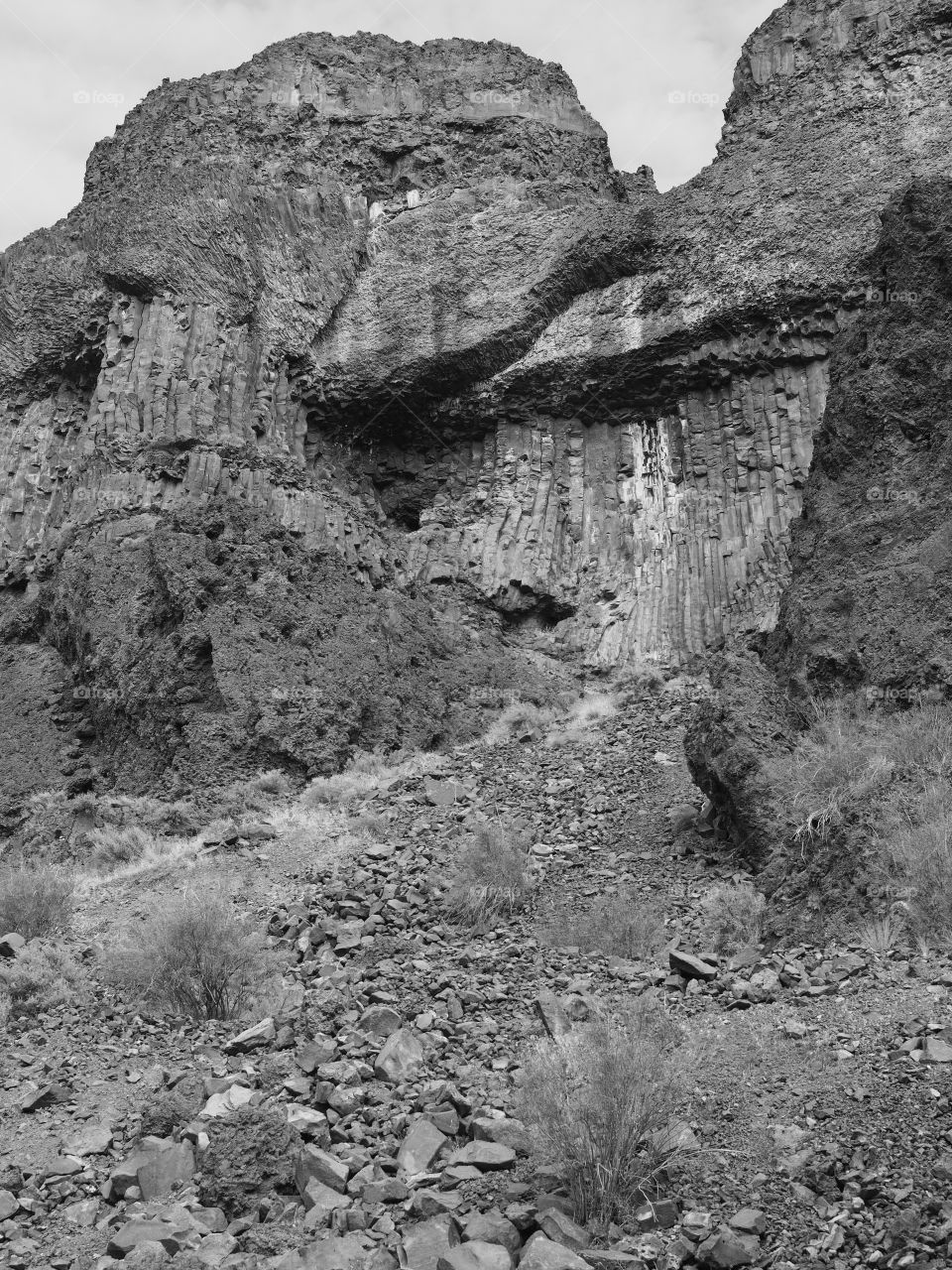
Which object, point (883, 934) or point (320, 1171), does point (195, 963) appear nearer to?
point (320, 1171)

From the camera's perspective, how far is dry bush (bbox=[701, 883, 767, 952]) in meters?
10.6

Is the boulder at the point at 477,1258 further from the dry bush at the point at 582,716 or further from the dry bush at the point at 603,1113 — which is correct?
the dry bush at the point at 582,716

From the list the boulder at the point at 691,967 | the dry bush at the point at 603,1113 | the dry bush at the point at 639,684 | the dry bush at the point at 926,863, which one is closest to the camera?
the dry bush at the point at 603,1113

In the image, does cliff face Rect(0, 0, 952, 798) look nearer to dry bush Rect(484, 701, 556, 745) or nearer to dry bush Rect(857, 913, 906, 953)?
dry bush Rect(484, 701, 556, 745)

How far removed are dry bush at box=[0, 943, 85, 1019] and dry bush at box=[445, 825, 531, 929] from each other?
3447mm

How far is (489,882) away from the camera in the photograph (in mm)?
12477

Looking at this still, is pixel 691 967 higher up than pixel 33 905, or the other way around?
pixel 691 967

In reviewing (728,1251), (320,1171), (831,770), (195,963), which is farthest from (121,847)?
(728,1251)

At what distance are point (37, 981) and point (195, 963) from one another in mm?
1413

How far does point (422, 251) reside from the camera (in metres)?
32.5

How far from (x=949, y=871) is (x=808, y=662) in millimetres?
4724

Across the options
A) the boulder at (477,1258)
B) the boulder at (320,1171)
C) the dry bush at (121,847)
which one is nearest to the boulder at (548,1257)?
the boulder at (477,1258)

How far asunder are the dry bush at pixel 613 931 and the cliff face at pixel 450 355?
12.4m

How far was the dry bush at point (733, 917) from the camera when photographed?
10.6 meters
